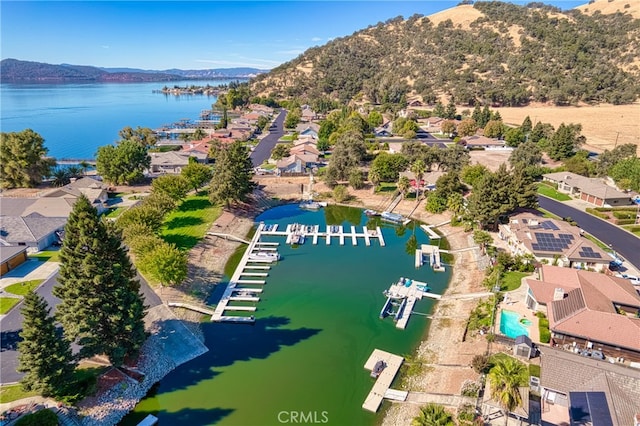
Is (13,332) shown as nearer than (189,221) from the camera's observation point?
Yes

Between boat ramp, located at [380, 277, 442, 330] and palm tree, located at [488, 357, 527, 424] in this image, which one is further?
boat ramp, located at [380, 277, 442, 330]

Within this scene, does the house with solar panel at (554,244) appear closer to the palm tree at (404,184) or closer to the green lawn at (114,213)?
the palm tree at (404,184)

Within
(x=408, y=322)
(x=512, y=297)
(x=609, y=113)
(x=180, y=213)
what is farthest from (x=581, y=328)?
(x=609, y=113)

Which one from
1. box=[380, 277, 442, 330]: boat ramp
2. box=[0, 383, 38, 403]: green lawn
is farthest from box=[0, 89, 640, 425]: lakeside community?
box=[0, 383, 38, 403]: green lawn

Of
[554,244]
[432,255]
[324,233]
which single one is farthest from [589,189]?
[324,233]

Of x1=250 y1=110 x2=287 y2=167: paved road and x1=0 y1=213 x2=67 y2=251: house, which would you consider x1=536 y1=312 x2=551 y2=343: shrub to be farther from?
x1=250 y1=110 x2=287 y2=167: paved road

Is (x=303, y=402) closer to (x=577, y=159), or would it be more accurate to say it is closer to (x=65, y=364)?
(x=65, y=364)

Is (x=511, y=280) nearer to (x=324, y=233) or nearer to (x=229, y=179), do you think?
(x=324, y=233)
